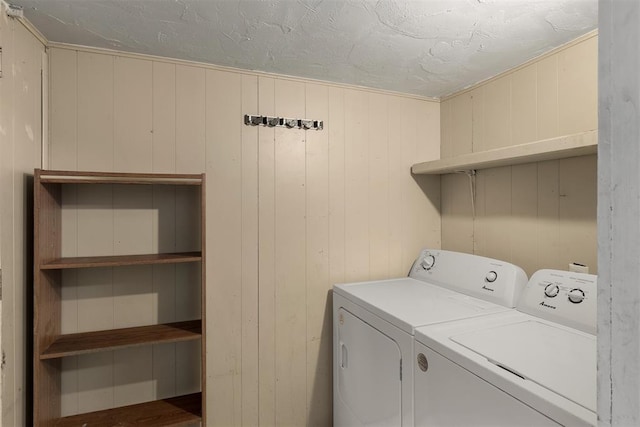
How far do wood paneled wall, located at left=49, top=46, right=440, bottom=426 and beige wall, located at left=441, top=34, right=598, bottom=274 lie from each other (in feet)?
1.16

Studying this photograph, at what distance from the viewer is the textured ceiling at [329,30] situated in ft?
4.19

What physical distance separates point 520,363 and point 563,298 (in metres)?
0.52

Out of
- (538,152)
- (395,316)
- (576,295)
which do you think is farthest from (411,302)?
(538,152)

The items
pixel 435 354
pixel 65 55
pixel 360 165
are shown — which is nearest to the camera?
pixel 435 354

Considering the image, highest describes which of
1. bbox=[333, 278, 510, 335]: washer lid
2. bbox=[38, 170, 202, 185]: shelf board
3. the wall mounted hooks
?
the wall mounted hooks

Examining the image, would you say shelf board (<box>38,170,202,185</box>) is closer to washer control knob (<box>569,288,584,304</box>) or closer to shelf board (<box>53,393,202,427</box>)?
shelf board (<box>53,393,202,427</box>)

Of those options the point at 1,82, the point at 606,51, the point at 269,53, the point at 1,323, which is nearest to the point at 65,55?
the point at 1,82

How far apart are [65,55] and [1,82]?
0.44 m

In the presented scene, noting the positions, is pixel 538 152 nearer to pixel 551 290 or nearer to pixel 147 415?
pixel 551 290

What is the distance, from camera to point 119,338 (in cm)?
153

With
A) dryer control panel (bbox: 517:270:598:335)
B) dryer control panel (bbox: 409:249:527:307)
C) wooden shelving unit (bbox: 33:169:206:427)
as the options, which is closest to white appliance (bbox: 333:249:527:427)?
dryer control panel (bbox: 409:249:527:307)

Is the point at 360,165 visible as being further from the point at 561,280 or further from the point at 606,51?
the point at 606,51

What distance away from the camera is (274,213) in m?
1.92

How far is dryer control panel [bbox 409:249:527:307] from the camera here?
1.61 m
